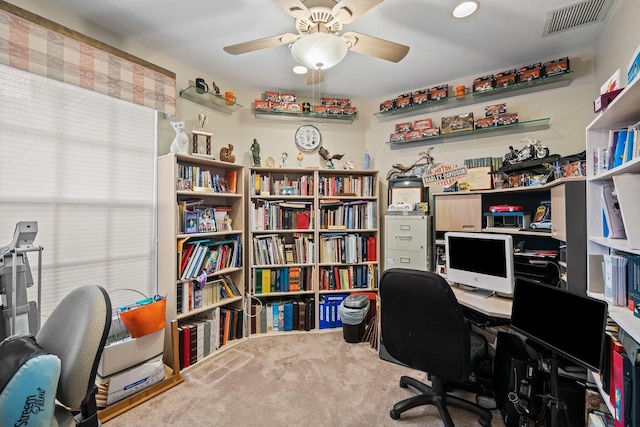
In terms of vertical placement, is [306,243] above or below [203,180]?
below

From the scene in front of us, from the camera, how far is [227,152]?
2781 millimetres

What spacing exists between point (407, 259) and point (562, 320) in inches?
62.6

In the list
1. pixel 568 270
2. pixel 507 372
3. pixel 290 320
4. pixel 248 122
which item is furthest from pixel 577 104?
pixel 290 320

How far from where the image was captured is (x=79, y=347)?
106cm

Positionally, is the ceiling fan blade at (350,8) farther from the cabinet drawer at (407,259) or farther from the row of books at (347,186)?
the cabinet drawer at (407,259)

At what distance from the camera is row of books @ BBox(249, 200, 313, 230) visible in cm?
296

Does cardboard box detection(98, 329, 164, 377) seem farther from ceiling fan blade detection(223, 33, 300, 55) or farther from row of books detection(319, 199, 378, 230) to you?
ceiling fan blade detection(223, 33, 300, 55)

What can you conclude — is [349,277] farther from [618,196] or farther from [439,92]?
[618,196]

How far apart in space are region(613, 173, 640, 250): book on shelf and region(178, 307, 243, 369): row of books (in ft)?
9.02

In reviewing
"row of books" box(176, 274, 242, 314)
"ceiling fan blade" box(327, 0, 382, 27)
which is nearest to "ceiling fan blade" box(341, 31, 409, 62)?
"ceiling fan blade" box(327, 0, 382, 27)

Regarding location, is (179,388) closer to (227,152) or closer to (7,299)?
(7,299)

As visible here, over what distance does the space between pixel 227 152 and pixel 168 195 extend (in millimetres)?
735

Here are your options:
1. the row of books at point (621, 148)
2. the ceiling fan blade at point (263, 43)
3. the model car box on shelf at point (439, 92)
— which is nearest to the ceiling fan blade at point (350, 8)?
the ceiling fan blade at point (263, 43)

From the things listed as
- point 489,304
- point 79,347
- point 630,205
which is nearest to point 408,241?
point 489,304
